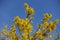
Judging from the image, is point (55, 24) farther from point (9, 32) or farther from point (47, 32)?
point (9, 32)

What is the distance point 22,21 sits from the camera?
8.51 m

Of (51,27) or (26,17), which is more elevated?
(26,17)

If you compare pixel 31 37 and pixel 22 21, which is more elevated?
pixel 22 21

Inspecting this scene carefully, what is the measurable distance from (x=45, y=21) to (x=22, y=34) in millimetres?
970

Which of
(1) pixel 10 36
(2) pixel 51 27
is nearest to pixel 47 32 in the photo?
(2) pixel 51 27

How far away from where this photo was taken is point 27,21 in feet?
28.1

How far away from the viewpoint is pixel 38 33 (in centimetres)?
852

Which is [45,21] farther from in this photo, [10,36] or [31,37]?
[10,36]

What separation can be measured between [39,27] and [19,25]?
742 mm

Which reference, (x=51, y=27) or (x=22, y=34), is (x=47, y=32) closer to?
(x=51, y=27)

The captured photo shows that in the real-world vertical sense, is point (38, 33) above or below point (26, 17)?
below

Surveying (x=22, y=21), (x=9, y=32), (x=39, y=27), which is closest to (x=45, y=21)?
(x=39, y=27)

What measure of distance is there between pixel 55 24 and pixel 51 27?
0.58 ft

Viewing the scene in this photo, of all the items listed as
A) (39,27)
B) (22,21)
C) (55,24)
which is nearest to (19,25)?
(22,21)
